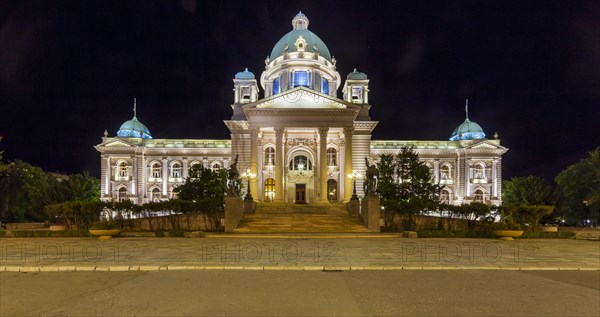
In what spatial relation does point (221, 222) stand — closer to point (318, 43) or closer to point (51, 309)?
point (51, 309)

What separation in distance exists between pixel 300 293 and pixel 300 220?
20620 mm

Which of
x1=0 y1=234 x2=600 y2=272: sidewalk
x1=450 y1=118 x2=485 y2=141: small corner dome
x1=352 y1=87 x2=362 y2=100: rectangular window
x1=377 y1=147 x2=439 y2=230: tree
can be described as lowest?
x1=0 y1=234 x2=600 y2=272: sidewalk

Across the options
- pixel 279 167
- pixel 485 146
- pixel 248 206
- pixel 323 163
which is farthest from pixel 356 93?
pixel 248 206

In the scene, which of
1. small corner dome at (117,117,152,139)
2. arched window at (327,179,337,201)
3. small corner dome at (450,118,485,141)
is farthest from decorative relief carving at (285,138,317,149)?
small corner dome at (117,117,152,139)

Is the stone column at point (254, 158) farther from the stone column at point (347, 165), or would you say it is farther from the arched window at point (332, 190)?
the stone column at point (347, 165)

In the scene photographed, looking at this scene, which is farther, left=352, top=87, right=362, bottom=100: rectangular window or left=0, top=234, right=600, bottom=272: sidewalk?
left=352, top=87, right=362, bottom=100: rectangular window

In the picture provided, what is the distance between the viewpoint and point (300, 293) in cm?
823

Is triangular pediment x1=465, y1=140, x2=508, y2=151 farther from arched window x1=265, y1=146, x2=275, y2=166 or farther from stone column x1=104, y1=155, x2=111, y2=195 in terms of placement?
stone column x1=104, y1=155, x2=111, y2=195

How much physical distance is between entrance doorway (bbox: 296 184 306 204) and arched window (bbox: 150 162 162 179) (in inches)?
1045

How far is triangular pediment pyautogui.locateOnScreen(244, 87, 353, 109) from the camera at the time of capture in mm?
45250

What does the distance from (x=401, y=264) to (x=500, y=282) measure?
10.1 ft

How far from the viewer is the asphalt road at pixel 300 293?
7000 millimetres

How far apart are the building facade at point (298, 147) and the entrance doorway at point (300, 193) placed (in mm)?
140

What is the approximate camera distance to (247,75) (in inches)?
2229
